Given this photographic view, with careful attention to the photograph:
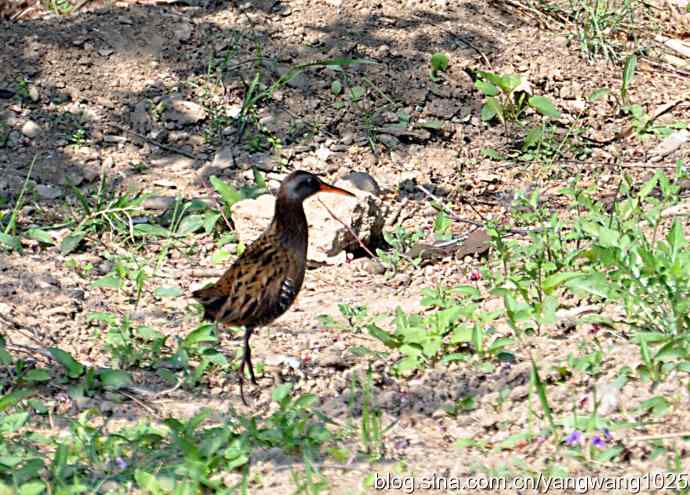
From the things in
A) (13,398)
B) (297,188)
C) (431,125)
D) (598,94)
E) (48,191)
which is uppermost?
(297,188)

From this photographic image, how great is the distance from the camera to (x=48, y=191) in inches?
300

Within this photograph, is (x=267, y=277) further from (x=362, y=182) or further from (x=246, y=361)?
(x=362, y=182)

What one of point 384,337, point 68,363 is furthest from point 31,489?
point 384,337

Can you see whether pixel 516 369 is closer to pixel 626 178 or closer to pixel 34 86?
pixel 626 178

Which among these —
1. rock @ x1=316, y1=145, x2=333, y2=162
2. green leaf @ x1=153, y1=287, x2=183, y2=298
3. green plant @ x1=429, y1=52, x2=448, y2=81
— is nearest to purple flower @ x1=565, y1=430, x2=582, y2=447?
green leaf @ x1=153, y1=287, x2=183, y2=298

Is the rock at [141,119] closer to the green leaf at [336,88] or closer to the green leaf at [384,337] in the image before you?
the green leaf at [336,88]

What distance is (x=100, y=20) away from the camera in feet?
29.5

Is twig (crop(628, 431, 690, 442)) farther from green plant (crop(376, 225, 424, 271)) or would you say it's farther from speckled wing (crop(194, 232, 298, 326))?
green plant (crop(376, 225, 424, 271))

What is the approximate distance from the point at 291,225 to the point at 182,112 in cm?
293

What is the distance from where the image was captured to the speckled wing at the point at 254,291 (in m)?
5.39

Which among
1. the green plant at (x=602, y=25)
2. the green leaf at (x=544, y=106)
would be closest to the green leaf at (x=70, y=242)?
the green leaf at (x=544, y=106)

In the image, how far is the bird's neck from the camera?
566 centimetres

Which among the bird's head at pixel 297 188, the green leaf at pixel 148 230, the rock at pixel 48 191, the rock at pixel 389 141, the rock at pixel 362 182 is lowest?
the rock at pixel 48 191

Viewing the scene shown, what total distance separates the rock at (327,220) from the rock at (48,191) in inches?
49.1
